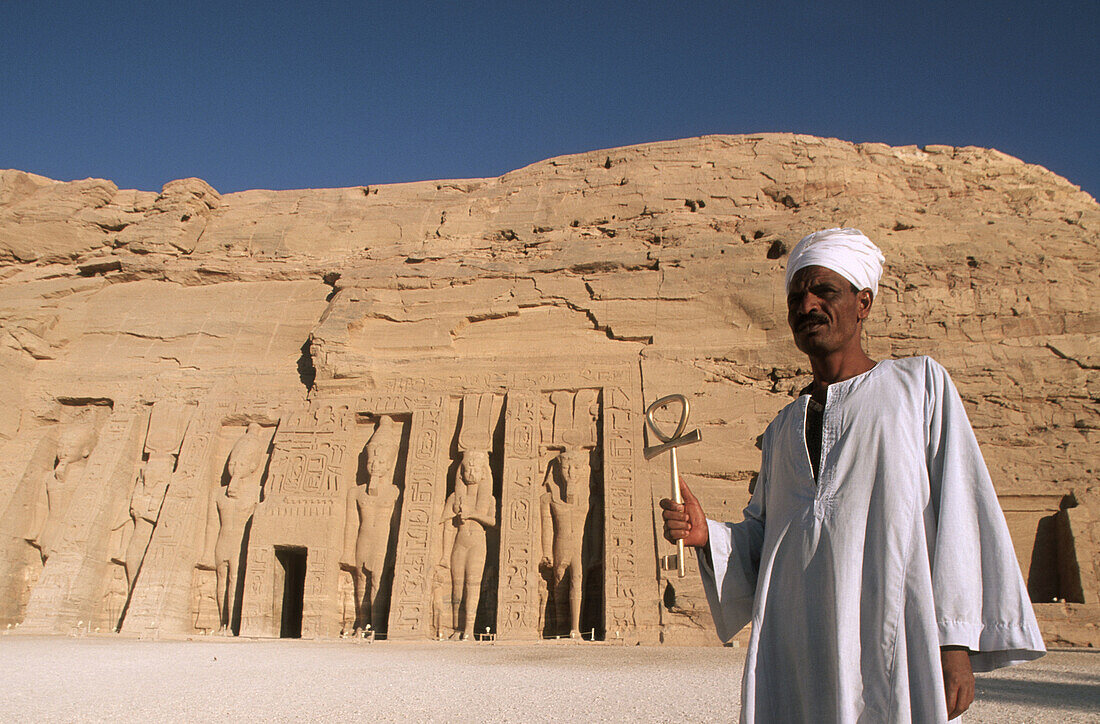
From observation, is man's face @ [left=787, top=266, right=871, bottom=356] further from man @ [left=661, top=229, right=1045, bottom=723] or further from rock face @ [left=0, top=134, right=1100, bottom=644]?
rock face @ [left=0, top=134, right=1100, bottom=644]

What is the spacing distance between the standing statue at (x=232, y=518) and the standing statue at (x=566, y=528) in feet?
13.8

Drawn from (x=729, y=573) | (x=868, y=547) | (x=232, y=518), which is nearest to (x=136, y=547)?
(x=232, y=518)

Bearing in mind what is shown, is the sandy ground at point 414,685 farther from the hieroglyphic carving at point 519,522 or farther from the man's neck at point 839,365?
the man's neck at point 839,365

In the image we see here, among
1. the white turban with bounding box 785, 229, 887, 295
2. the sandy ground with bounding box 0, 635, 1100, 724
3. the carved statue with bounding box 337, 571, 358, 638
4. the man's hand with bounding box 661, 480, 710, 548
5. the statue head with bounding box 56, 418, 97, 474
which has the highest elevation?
the statue head with bounding box 56, 418, 97, 474

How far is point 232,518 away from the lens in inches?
463

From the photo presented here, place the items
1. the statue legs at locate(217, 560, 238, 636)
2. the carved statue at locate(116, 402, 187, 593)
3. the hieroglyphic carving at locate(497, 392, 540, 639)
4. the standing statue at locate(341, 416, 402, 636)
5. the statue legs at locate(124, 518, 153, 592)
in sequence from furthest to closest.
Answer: the carved statue at locate(116, 402, 187, 593), the statue legs at locate(124, 518, 153, 592), the statue legs at locate(217, 560, 238, 636), the standing statue at locate(341, 416, 402, 636), the hieroglyphic carving at locate(497, 392, 540, 639)

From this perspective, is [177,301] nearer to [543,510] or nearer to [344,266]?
[344,266]

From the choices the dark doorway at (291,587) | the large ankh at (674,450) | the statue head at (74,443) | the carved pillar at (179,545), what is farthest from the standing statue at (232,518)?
the large ankh at (674,450)

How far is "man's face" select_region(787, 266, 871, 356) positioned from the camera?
2268 mm

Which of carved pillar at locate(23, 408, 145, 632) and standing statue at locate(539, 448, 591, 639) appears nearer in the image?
standing statue at locate(539, 448, 591, 639)

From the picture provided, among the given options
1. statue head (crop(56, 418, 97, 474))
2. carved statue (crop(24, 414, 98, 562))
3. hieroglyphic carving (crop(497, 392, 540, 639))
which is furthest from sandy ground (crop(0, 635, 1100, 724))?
statue head (crop(56, 418, 97, 474))

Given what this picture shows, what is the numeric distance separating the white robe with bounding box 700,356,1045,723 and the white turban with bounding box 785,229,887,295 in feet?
0.93

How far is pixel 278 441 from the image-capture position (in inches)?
479

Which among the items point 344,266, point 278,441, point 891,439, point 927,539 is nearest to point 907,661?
point 927,539
